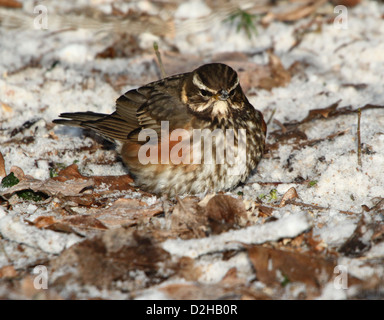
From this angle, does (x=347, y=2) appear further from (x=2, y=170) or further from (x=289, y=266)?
(x=289, y=266)

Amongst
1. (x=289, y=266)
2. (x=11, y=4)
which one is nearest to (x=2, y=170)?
(x=289, y=266)

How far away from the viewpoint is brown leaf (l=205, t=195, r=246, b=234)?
4117 millimetres

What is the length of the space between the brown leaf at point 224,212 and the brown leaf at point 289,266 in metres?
0.39

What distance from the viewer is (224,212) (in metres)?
4.19

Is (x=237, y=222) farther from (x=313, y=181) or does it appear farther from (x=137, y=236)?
(x=313, y=181)

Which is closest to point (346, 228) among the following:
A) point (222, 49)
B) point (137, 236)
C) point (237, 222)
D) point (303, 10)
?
point (237, 222)

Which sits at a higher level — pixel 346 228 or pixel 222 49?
pixel 222 49

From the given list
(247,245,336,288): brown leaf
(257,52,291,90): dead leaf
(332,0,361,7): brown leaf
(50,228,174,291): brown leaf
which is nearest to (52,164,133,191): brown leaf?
(50,228,174,291): brown leaf

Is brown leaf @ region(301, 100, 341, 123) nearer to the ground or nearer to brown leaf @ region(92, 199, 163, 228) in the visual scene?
the ground

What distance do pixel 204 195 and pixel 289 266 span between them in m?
1.42

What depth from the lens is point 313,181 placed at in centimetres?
531

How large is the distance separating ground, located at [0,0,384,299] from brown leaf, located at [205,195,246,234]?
0.03 ft

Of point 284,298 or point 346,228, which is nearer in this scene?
point 284,298
